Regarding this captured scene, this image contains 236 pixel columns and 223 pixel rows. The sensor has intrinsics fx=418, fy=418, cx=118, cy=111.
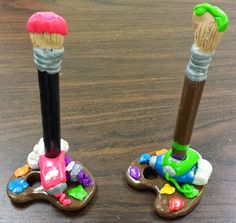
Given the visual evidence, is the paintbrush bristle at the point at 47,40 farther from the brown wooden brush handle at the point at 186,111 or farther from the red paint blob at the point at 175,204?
the red paint blob at the point at 175,204

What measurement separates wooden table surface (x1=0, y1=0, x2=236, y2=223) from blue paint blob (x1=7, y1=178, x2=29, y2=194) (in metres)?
0.02

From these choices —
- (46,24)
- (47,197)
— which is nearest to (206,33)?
(46,24)

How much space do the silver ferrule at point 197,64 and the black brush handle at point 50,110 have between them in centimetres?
15

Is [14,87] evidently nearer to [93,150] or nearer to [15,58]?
[15,58]

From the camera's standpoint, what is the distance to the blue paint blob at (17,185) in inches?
21.3

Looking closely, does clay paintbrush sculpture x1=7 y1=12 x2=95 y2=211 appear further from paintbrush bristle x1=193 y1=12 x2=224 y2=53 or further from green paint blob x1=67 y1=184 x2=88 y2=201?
paintbrush bristle x1=193 y1=12 x2=224 y2=53

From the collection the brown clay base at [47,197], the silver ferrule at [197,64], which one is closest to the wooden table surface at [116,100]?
the brown clay base at [47,197]

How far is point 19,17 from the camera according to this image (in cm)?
92

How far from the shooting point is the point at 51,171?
52 cm

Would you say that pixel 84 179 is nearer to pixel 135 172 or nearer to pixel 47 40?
pixel 135 172

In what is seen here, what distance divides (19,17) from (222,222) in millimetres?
630

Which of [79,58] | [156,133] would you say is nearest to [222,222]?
[156,133]

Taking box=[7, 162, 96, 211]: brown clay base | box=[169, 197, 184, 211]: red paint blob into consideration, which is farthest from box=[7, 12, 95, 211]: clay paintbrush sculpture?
box=[169, 197, 184, 211]: red paint blob

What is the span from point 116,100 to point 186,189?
0.72 ft
